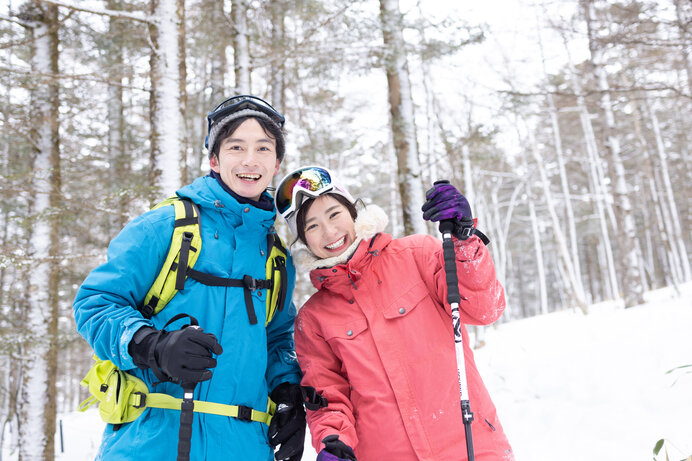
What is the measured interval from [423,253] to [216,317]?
1.21 meters

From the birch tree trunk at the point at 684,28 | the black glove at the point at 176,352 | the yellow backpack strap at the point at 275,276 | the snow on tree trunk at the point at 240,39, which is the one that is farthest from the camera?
the snow on tree trunk at the point at 240,39

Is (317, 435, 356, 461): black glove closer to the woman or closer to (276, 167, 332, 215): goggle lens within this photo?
the woman

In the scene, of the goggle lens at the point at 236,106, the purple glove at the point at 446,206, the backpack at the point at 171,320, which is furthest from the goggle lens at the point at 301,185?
the purple glove at the point at 446,206

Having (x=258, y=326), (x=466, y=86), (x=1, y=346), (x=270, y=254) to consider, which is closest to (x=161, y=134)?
(x=270, y=254)

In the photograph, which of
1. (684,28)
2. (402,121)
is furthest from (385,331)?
(684,28)

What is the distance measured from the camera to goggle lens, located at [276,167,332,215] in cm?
265

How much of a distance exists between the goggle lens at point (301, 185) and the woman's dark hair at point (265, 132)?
0.58ft

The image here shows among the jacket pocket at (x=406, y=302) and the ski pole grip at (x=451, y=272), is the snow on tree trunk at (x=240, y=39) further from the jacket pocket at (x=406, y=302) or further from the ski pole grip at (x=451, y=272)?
the ski pole grip at (x=451, y=272)

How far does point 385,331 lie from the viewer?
7.52 feet

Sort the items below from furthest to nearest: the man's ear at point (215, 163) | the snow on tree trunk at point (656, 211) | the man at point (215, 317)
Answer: the snow on tree trunk at point (656, 211) < the man's ear at point (215, 163) < the man at point (215, 317)

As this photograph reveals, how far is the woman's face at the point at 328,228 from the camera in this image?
8.46 feet

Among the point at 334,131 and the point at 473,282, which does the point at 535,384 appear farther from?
the point at 334,131

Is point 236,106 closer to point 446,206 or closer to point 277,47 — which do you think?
point 446,206

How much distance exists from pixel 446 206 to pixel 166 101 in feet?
13.1
